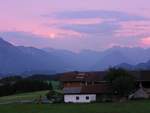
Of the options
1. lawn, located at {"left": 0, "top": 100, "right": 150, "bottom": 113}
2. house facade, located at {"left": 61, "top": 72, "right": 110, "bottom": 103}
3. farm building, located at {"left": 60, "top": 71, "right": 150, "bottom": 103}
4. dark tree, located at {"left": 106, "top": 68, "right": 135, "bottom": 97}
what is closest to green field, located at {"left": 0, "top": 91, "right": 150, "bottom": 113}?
lawn, located at {"left": 0, "top": 100, "right": 150, "bottom": 113}

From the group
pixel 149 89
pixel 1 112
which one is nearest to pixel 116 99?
pixel 149 89

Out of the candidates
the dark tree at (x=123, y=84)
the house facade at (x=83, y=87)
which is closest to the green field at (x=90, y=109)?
the dark tree at (x=123, y=84)

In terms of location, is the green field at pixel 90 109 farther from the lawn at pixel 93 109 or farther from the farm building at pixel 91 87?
the farm building at pixel 91 87

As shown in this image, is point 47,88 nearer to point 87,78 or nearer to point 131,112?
point 87,78

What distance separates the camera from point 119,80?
72.4m

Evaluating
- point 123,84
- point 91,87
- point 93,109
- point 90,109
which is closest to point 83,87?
point 91,87

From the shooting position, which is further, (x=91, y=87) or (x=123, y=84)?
(x=91, y=87)

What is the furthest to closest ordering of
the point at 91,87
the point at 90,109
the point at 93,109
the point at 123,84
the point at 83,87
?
the point at 83,87
the point at 91,87
the point at 123,84
the point at 90,109
the point at 93,109

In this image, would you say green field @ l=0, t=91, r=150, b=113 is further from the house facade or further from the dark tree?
the house facade

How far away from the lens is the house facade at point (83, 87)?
246 feet

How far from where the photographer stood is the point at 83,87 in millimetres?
78438

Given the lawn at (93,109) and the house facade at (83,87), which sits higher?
the house facade at (83,87)

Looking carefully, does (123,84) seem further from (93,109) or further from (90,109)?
(93,109)

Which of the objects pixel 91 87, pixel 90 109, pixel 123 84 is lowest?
pixel 90 109
